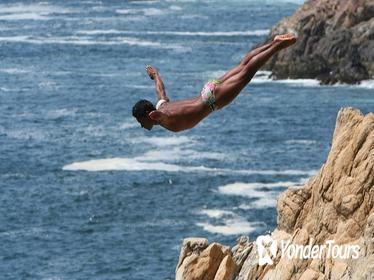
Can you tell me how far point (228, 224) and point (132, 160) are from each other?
20.9m

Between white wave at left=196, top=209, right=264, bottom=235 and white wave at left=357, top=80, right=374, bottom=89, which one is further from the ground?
white wave at left=196, top=209, right=264, bottom=235

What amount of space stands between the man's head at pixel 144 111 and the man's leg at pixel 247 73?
96 cm

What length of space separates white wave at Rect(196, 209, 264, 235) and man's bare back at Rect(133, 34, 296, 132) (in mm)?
48380

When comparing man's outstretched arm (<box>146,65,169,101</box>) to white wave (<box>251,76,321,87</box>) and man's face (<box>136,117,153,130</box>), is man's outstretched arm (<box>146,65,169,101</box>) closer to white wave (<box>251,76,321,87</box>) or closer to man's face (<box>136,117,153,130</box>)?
man's face (<box>136,117,153,130</box>)

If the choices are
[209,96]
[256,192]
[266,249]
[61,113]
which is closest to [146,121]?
[209,96]

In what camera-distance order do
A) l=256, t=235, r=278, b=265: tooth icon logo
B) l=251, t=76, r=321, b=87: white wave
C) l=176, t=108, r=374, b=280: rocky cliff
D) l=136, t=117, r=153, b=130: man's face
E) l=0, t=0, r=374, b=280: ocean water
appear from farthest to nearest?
l=251, t=76, r=321, b=87: white wave
l=0, t=0, r=374, b=280: ocean water
l=256, t=235, r=278, b=265: tooth icon logo
l=176, t=108, r=374, b=280: rocky cliff
l=136, t=117, r=153, b=130: man's face

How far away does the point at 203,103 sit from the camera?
1725 centimetres

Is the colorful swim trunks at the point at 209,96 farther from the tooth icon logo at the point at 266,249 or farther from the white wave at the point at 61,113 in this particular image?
the white wave at the point at 61,113

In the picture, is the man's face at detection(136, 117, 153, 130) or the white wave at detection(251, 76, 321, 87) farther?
the white wave at detection(251, 76, 321, 87)

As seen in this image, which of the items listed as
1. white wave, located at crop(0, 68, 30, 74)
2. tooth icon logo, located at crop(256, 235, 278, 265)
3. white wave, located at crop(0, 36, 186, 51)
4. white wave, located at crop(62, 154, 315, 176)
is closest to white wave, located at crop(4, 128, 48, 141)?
white wave, located at crop(62, 154, 315, 176)

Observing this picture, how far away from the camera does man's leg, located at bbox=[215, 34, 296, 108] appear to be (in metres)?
16.8

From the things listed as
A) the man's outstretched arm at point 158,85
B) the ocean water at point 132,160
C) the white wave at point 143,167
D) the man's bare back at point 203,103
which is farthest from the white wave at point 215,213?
the man's bare back at point 203,103

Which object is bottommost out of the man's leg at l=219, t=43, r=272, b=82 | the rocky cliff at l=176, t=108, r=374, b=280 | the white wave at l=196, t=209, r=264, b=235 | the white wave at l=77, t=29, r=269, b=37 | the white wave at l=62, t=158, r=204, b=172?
the white wave at l=77, t=29, r=269, b=37

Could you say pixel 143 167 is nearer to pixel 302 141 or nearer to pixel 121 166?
pixel 121 166
